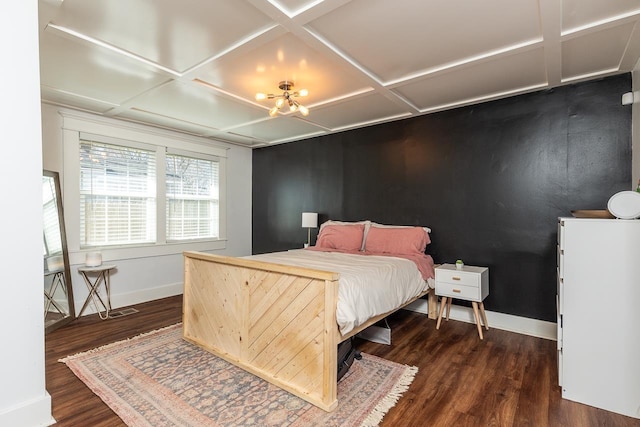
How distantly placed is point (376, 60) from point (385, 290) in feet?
6.23

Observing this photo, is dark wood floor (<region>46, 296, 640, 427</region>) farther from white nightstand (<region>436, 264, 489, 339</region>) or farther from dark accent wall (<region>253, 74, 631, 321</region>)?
dark accent wall (<region>253, 74, 631, 321</region>)

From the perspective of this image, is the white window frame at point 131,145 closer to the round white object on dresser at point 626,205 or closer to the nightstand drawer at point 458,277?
the nightstand drawer at point 458,277

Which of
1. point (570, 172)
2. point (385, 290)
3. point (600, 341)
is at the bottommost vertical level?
point (600, 341)

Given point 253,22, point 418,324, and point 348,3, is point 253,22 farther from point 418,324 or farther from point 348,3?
point 418,324

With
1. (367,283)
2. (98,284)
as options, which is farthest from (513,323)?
(98,284)

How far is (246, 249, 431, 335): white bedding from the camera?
A: 6.90 ft

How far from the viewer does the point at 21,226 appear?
65.7 inches

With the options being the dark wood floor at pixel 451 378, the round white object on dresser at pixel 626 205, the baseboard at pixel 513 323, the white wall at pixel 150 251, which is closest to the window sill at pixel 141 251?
the white wall at pixel 150 251

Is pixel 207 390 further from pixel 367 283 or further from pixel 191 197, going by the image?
pixel 191 197

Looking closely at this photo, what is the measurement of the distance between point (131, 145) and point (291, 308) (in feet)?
11.6

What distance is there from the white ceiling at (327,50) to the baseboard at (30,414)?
229 cm

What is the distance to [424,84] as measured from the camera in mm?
3016

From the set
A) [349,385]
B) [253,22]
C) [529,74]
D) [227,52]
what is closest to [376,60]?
[253,22]

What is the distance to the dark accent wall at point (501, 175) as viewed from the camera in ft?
9.49
